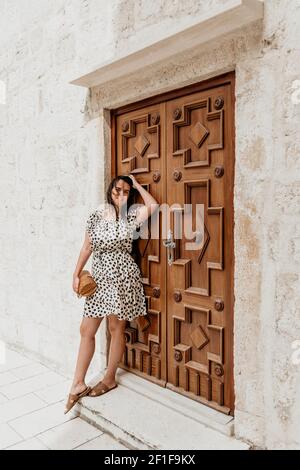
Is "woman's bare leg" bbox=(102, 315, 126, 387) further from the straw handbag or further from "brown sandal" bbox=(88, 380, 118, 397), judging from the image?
the straw handbag

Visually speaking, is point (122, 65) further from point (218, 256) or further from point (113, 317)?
point (113, 317)

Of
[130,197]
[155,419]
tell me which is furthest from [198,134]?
[155,419]

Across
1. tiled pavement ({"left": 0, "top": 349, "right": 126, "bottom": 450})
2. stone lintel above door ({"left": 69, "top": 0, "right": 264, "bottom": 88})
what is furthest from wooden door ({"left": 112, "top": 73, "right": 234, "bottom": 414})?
tiled pavement ({"left": 0, "top": 349, "right": 126, "bottom": 450})

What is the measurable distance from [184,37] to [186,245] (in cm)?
129

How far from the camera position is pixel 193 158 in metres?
2.51

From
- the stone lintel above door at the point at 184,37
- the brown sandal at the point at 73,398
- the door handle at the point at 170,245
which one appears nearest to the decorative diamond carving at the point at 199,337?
the door handle at the point at 170,245

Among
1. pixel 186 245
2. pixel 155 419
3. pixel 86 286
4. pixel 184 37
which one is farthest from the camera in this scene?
pixel 86 286

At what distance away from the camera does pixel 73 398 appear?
2727 mm

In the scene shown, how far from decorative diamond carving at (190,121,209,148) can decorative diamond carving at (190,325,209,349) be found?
1230 mm

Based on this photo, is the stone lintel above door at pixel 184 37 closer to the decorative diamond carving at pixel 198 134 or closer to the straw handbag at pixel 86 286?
the decorative diamond carving at pixel 198 134

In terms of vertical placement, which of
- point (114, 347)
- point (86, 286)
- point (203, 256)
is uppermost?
point (203, 256)

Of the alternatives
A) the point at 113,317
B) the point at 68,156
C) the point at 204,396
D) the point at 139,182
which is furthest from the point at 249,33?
the point at 204,396

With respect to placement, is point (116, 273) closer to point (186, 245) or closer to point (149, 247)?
point (149, 247)

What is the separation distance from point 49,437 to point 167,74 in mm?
2546
